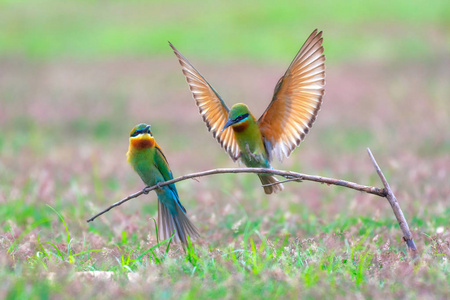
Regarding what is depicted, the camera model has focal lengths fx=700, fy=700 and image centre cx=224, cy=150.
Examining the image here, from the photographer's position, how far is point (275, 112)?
3912 mm

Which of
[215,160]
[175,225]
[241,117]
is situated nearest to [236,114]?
[241,117]

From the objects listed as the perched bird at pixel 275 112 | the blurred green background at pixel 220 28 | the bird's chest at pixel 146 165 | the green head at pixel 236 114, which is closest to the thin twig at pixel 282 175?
the perched bird at pixel 275 112

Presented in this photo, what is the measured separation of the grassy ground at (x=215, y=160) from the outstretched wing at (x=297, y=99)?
628 millimetres

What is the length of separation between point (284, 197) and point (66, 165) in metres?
2.65

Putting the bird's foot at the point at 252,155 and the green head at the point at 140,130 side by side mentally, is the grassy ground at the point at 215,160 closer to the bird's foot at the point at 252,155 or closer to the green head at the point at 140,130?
the bird's foot at the point at 252,155

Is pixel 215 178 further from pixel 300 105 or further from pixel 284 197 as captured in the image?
pixel 300 105

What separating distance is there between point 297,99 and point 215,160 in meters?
5.05

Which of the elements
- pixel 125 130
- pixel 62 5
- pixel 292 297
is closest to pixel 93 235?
pixel 292 297

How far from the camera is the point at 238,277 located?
3.10m

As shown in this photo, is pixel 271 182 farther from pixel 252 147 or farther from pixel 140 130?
pixel 140 130

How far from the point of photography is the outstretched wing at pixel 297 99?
12.3 ft

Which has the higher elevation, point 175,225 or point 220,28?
point 220,28

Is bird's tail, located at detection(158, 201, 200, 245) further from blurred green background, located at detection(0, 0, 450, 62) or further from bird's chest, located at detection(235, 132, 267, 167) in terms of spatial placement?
blurred green background, located at detection(0, 0, 450, 62)

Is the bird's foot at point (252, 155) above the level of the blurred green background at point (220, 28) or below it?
below
